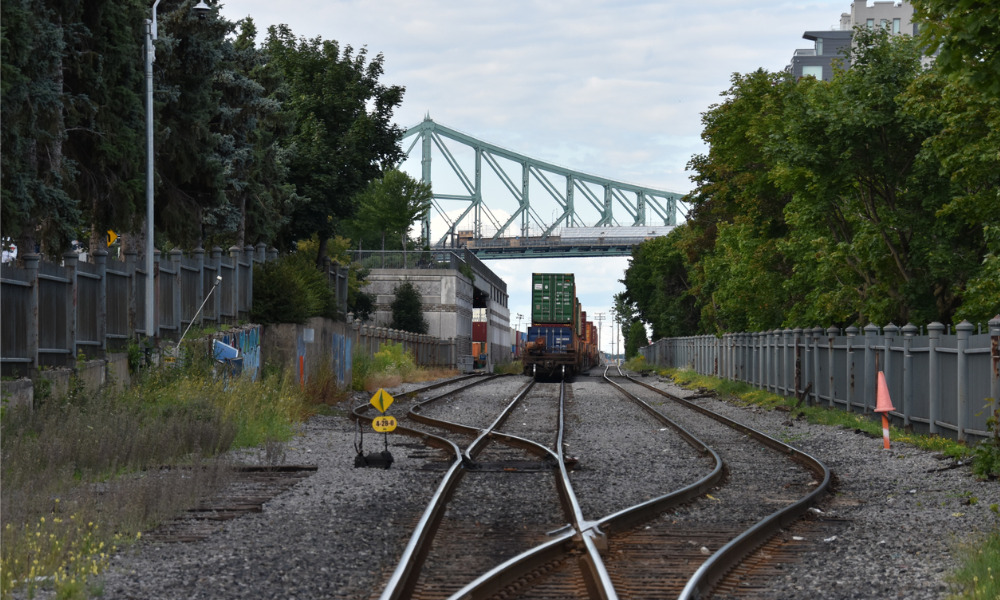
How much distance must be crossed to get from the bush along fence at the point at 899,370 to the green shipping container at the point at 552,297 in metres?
24.8

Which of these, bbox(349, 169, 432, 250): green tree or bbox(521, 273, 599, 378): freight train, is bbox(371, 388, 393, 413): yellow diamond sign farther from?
bbox(349, 169, 432, 250): green tree

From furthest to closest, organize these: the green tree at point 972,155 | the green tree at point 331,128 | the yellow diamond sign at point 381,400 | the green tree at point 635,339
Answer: the green tree at point 635,339
the green tree at point 331,128
the green tree at point 972,155
the yellow diamond sign at point 381,400

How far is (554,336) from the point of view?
198 feet

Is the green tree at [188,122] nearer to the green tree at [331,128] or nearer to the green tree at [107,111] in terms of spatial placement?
the green tree at [107,111]

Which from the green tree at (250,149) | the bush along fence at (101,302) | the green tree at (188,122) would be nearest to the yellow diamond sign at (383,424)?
the bush along fence at (101,302)

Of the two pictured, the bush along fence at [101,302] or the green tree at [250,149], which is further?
the green tree at [250,149]

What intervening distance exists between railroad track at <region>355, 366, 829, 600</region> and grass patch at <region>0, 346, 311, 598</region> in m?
2.28

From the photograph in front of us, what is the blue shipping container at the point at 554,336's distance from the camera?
197ft

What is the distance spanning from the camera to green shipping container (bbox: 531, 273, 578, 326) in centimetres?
6212

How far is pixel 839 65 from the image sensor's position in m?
29.9

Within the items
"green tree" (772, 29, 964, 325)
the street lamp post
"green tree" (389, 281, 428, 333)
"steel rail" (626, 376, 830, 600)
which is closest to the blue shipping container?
"green tree" (389, 281, 428, 333)

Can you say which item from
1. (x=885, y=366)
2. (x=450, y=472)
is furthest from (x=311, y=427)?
(x=885, y=366)

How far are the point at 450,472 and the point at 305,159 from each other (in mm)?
30730

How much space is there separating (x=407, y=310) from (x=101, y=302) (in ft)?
187
